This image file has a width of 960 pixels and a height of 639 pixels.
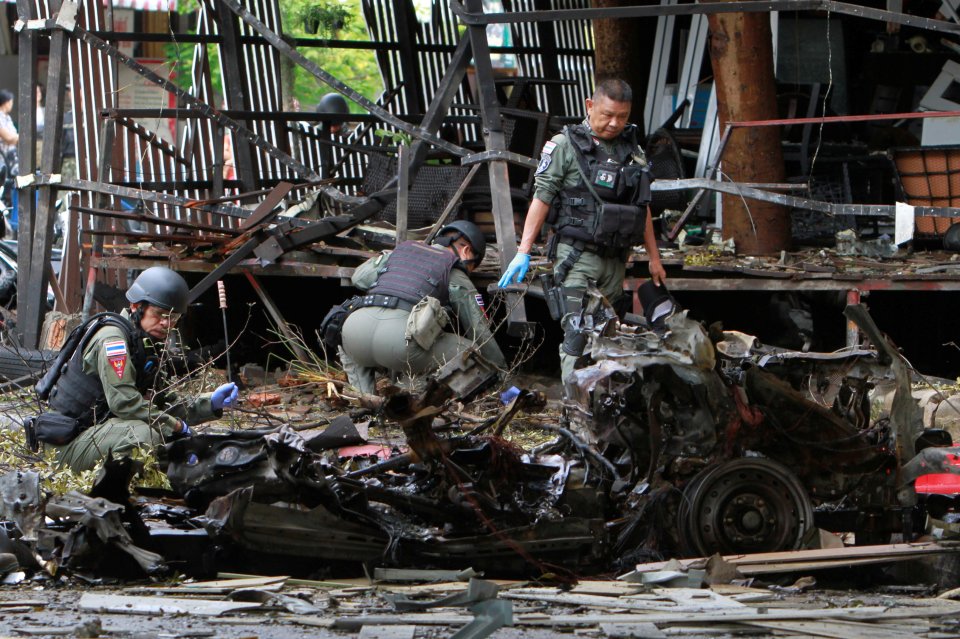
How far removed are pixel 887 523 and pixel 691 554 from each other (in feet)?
3.21

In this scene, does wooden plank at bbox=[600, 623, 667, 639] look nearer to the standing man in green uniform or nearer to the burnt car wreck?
the burnt car wreck

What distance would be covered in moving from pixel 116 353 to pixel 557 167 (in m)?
2.85

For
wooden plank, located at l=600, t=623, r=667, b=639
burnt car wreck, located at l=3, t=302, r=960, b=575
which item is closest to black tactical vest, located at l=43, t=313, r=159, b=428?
burnt car wreck, located at l=3, t=302, r=960, b=575

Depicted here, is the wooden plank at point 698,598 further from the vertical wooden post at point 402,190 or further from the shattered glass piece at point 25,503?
the vertical wooden post at point 402,190

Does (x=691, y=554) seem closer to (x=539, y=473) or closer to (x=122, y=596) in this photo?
(x=539, y=473)

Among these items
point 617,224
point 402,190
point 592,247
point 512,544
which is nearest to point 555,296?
point 592,247

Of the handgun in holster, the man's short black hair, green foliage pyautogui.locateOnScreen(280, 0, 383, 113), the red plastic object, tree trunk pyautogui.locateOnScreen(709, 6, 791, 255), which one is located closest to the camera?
the red plastic object

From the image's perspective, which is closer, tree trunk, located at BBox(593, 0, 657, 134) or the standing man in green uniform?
the standing man in green uniform

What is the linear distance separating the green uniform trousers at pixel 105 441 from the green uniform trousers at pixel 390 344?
2.26 m

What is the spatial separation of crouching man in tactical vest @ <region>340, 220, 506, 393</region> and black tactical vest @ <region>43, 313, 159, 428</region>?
88.4 inches

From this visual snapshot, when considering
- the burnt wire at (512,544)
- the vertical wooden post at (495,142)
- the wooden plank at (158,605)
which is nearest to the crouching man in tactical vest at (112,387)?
the wooden plank at (158,605)

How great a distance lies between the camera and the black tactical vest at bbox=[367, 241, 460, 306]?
8.66 metres

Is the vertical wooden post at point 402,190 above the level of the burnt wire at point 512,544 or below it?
above

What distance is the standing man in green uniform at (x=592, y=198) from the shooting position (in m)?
7.86
